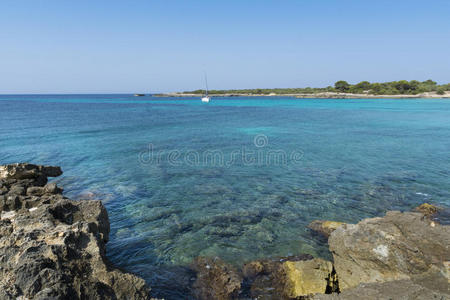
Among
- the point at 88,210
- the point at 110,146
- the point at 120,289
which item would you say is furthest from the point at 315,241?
the point at 110,146

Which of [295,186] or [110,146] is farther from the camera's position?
[110,146]

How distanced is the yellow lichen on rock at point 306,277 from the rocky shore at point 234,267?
0.03 m

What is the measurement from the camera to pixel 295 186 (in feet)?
52.2

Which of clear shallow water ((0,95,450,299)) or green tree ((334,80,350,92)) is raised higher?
green tree ((334,80,350,92))

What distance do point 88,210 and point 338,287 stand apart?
8.42m

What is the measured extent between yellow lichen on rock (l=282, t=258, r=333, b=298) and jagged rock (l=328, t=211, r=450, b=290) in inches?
21.4

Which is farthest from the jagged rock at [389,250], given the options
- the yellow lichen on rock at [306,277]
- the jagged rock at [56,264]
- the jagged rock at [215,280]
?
the jagged rock at [56,264]

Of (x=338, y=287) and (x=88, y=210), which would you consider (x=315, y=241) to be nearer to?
(x=338, y=287)

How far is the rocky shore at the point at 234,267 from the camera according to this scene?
5.19m

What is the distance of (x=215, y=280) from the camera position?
7996mm

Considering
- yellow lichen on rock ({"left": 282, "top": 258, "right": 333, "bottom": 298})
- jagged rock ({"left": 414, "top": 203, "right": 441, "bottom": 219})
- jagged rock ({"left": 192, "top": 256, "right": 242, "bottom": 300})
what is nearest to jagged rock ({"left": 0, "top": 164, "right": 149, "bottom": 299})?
jagged rock ({"left": 192, "top": 256, "right": 242, "bottom": 300})

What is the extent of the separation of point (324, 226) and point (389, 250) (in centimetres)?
357

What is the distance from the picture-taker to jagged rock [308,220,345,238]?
10.5 meters

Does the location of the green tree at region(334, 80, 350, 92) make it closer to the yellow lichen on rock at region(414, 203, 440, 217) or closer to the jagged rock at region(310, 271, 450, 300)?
the yellow lichen on rock at region(414, 203, 440, 217)
